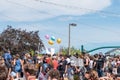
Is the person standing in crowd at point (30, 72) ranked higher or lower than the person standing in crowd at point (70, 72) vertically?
higher

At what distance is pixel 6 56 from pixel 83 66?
16.9 ft

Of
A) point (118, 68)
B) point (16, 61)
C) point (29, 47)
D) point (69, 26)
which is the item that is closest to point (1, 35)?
point (29, 47)

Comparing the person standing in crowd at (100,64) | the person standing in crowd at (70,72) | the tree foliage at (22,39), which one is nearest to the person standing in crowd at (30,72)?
the person standing in crowd at (70,72)

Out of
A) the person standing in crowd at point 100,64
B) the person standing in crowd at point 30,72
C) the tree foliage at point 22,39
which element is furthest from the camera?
the tree foliage at point 22,39

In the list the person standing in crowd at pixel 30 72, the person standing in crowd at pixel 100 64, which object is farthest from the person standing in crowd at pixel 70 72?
the person standing in crowd at pixel 30 72

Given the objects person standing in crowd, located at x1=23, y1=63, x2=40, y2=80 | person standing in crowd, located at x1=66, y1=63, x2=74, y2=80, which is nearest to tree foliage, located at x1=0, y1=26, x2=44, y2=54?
person standing in crowd, located at x1=66, y1=63, x2=74, y2=80

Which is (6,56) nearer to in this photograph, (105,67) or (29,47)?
(105,67)

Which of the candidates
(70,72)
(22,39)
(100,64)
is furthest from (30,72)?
(22,39)

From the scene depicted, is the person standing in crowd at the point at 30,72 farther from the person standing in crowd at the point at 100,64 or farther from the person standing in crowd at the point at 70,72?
the person standing in crowd at the point at 100,64

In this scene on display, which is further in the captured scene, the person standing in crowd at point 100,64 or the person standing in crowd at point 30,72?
the person standing in crowd at point 100,64

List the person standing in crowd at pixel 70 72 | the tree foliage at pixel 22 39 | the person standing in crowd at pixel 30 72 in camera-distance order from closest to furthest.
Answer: the person standing in crowd at pixel 30 72, the person standing in crowd at pixel 70 72, the tree foliage at pixel 22 39

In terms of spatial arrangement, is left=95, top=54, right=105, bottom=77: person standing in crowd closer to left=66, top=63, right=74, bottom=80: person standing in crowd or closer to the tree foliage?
left=66, top=63, right=74, bottom=80: person standing in crowd

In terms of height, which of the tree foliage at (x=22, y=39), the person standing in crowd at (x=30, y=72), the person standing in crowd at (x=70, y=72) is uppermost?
the tree foliage at (x=22, y=39)

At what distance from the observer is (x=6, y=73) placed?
6.02m
